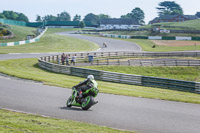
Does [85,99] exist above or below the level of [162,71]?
above

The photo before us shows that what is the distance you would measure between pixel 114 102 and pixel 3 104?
5.46m

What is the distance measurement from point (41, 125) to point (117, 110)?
454cm

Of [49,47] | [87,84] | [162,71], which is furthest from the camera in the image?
[49,47]

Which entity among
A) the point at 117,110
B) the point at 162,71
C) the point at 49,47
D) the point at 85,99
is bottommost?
the point at 162,71

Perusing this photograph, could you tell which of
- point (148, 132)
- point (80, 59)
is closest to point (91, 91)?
point (148, 132)

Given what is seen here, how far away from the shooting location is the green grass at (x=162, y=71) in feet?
125

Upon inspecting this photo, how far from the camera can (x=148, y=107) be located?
15672 millimetres

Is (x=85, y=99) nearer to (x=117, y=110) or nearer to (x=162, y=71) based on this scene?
(x=117, y=110)

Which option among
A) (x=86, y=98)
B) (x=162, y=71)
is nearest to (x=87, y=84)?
(x=86, y=98)

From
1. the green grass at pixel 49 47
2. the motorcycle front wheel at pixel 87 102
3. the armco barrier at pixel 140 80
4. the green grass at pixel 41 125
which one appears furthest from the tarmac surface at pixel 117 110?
the green grass at pixel 49 47

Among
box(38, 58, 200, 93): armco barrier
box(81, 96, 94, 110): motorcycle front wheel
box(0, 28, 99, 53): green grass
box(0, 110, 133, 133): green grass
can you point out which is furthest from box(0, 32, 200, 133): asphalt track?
box(0, 28, 99, 53): green grass

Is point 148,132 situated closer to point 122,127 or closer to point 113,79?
point 122,127

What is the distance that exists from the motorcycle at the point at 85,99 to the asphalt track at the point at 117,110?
0.90 feet

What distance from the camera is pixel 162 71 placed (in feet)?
131
